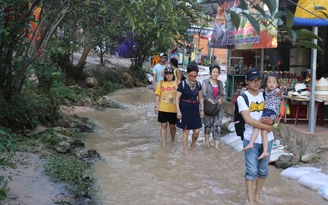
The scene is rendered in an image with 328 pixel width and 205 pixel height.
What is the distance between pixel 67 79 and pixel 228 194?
1288cm

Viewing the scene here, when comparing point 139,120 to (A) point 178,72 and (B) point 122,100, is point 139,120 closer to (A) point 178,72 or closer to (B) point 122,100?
(A) point 178,72

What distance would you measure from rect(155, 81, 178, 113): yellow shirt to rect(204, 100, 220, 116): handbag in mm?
586

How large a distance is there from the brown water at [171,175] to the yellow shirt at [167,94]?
30.5 inches

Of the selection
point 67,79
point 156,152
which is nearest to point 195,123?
point 156,152

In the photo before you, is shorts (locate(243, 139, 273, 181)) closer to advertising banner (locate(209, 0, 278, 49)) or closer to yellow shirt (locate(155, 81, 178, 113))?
advertising banner (locate(209, 0, 278, 49))

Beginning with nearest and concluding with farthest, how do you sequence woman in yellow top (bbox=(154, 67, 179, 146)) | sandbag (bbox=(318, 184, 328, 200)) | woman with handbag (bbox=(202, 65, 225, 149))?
1. sandbag (bbox=(318, 184, 328, 200))
2. woman with handbag (bbox=(202, 65, 225, 149))
3. woman in yellow top (bbox=(154, 67, 179, 146))

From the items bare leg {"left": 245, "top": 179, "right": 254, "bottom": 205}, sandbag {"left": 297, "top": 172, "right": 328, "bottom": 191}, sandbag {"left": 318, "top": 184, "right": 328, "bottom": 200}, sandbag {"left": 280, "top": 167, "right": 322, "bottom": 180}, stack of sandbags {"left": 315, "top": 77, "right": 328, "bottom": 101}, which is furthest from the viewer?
stack of sandbags {"left": 315, "top": 77, "right": 328, "bottom": 101}

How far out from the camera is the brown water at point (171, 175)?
5195 mm

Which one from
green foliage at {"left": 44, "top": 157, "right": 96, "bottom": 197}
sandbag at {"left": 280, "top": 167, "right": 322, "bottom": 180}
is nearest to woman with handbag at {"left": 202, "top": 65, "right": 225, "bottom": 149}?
sandbag at {"left": 280, "top": 167, "right": 322, "bottom": 180}

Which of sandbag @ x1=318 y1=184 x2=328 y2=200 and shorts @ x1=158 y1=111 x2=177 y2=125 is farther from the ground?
shorts @ x1=158 y1=111 x2=177 y2=125

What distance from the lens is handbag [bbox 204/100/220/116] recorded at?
7551 mm

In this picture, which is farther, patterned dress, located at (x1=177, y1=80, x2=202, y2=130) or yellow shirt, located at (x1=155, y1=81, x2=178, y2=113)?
yellow shirt, located at (x1=155, y1=81, x2=178, y2=113)

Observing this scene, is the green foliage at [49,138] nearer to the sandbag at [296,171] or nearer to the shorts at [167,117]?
the shorts at [167,117]

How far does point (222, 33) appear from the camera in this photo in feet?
34.4
